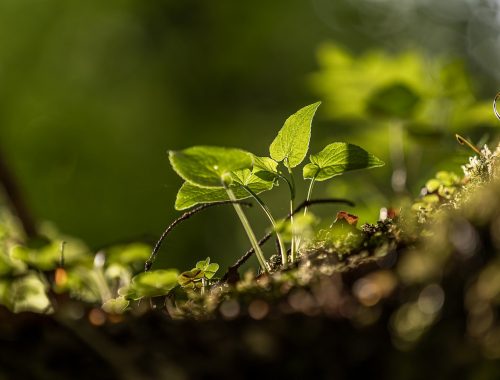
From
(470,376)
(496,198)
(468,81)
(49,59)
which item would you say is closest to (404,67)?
(468,81)

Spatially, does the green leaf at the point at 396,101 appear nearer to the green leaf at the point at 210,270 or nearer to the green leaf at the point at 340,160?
the green leaf at the point at 340,160

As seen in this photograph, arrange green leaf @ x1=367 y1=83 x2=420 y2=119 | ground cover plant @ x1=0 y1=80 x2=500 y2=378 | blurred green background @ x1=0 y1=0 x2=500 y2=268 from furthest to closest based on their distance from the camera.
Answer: blurred green background @ x1=0 y1=0 x2=500 y2=268
green leaf @ x1=367 y1=83 x2=420 y2=119
ground cover plant @ x1=0 y1=80 x2=500 y2=378

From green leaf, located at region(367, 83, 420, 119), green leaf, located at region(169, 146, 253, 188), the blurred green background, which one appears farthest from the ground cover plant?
the blurred green background

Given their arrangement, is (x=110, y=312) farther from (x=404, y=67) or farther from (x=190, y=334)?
(x=404, y=67)

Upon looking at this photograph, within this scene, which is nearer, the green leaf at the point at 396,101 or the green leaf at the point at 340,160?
the green leaf at the point at 340,160

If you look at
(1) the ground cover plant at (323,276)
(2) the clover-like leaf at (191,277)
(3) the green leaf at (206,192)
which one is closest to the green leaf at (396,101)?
(1) the ground cover plant at (323,276)

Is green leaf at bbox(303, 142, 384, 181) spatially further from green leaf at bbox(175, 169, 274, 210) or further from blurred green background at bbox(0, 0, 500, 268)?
blurred green background at bbox(0, 0, 500, 268)
